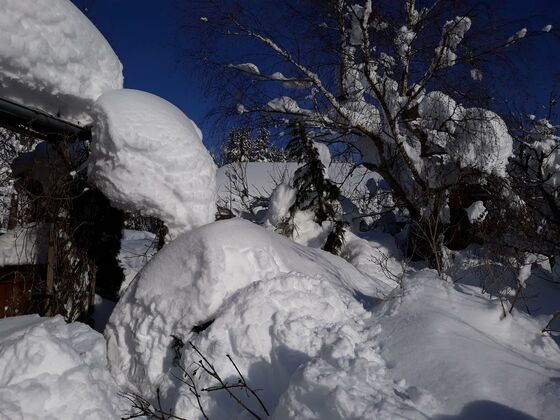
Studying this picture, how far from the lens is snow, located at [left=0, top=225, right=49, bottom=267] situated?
17.1ft

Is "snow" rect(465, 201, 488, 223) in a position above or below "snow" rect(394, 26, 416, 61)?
below

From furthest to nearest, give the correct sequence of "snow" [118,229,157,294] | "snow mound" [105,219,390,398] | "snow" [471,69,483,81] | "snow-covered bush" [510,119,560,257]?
"snow" [471,69,483,81] < "snow-covered bush" [510,119,560,257] < "snow" [118,229,157,294] < "snow mound" [105,219,390,398]

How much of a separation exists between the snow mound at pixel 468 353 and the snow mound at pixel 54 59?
4.11 meters

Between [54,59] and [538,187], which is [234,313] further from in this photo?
[538,187]

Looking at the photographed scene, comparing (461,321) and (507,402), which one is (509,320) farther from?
(507,402)

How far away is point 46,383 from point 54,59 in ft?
10.7

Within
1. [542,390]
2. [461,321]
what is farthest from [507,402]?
[461,321]

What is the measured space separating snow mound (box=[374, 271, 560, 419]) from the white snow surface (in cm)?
32

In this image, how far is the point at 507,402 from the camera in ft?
7.78

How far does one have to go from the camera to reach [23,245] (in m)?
5.24

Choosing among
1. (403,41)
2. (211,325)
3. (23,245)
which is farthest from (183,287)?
(403,41)

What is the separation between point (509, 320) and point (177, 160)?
3.68m

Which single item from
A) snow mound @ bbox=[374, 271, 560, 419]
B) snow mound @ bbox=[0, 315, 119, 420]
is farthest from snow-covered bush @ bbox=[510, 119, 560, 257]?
snow mound @ bbox=[0, 315, 119, 420]

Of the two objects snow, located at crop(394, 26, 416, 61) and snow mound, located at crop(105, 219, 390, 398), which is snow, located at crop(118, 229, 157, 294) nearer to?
snow mound, located at crop(105, 219, 390, 398)
